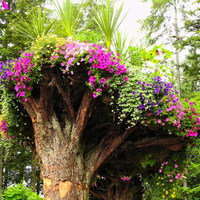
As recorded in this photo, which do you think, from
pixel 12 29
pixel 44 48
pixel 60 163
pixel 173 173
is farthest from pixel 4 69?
pixel 12 29

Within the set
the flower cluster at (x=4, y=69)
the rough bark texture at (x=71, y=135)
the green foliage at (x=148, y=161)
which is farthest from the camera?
the green foliage at (x=148, y=161)

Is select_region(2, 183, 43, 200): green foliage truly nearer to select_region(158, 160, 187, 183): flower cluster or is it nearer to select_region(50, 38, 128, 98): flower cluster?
select_region(50, 38, 128, 98): flower cluster

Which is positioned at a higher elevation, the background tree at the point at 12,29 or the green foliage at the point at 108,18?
the background tree at the point at 12,29

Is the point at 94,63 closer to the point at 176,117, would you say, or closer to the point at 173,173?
the point at 176,117

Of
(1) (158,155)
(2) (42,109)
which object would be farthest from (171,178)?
(2) (42,109)

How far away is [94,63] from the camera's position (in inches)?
183

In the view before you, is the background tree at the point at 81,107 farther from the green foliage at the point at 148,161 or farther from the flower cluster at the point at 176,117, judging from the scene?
the green foliage at the point at 148,161

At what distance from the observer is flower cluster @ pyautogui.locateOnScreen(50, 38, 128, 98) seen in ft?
15.2

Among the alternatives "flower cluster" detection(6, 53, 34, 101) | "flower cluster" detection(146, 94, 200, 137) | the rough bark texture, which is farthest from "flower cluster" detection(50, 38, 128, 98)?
"flower cluster" detection(146, 94, 200, 137)

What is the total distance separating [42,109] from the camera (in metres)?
5.26

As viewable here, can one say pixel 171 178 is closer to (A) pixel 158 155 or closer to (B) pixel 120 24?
(A) pixel 158 155

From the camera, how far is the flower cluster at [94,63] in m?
4.62

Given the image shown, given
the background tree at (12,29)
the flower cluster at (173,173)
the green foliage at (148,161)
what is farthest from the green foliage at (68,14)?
the background tree at (12,29)

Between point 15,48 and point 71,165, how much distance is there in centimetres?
674
